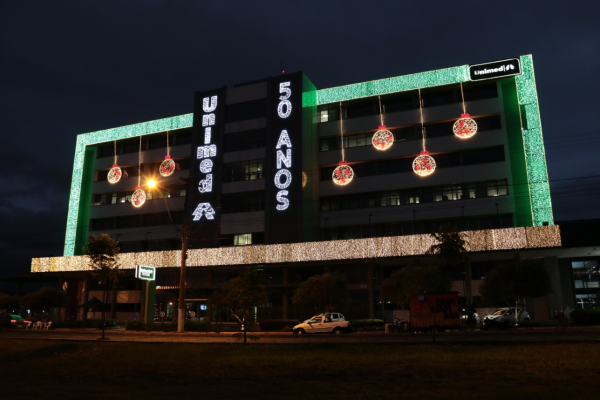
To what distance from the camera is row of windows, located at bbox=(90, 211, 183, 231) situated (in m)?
73.3

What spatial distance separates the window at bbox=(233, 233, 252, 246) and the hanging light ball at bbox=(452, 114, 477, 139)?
27.7 metres

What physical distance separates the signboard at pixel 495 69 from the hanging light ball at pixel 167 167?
40418 mm

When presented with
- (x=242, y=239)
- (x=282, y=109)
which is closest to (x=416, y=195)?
(x=282, y=109)

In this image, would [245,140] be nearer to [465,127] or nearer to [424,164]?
[424,164]

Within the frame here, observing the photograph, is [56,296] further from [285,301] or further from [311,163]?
[311,163]

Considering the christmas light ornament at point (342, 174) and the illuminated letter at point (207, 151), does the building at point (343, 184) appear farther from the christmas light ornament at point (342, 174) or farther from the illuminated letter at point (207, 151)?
the illuminated letter at point (207, 151)

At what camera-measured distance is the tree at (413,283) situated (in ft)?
145

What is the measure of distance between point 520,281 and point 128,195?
5750cm

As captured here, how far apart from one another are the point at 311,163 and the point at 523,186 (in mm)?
24909

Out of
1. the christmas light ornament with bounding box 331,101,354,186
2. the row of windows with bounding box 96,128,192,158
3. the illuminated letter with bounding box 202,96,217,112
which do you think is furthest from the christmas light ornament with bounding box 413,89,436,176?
the row of windows with bounding box 96,128,192,158

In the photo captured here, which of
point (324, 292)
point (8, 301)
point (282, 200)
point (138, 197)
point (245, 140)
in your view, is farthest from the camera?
point (138, 197)

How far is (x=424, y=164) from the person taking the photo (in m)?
59.1

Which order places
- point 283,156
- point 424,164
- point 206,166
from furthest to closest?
point 206,166, point 283,156, point 424,164

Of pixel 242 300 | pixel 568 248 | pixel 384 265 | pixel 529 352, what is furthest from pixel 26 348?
pixel 568 248
